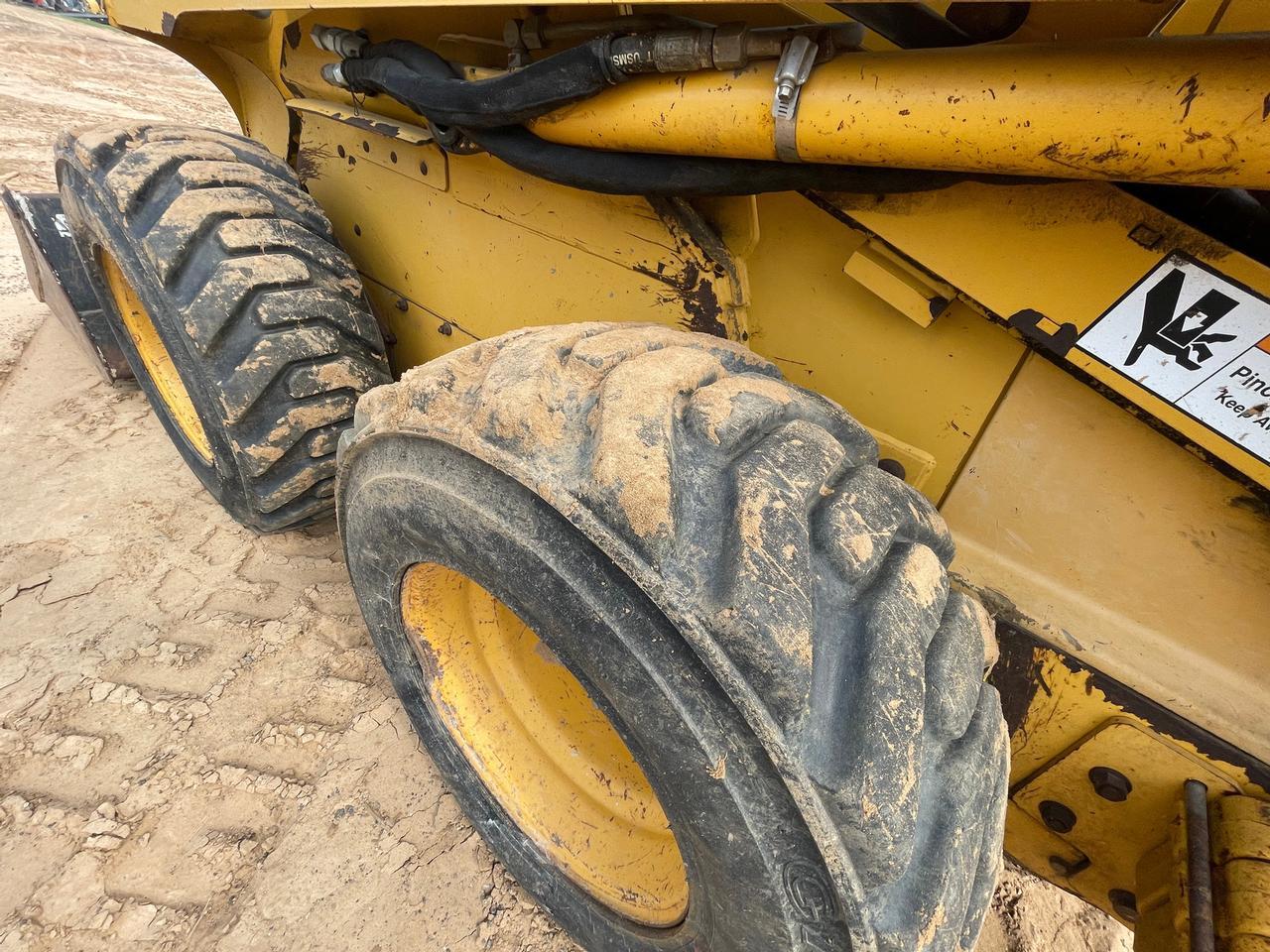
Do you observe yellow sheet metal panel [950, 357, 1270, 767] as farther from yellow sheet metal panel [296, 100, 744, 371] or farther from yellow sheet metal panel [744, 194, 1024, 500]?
yellow sheet metal panel [296, 100, 744, 371]

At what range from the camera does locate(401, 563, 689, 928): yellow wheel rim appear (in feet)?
4.27

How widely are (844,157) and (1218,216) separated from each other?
1.58 feet

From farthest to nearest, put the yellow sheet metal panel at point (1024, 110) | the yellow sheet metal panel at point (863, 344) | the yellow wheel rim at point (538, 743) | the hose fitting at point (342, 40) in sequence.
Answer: the hose fitting at point (342, 40) → the yellow wheel rim at point (538, 743) → the yellow sheet metal panel at point (863, 344) → the yellow sheet metal panel at point (1024, 110)

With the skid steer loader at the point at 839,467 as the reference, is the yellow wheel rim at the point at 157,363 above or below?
below

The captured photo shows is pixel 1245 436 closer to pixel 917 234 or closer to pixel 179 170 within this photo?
pixel 917 234

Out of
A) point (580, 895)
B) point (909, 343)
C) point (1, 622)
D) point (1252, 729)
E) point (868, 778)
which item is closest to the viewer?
point (868, 778)

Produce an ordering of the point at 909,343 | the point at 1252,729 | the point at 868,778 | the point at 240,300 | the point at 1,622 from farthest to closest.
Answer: the point at 1,622
the point at 240,300
the point at 909,343
the point at 1252,729
the point at 868,778

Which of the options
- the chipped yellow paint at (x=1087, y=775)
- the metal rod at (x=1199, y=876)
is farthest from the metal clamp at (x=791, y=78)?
the metal rod at (x=1199, y=876)

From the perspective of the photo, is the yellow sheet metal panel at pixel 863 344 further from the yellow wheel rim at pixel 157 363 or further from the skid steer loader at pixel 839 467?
the yellow wheel rim at pixel 157 363

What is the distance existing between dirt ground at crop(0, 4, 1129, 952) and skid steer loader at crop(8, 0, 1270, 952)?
227mm

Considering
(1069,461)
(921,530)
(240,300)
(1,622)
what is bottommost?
(1,622)

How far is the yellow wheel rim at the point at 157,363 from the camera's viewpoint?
214 centimetres

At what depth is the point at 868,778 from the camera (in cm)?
69

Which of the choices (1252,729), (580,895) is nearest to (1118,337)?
(1252,729)
